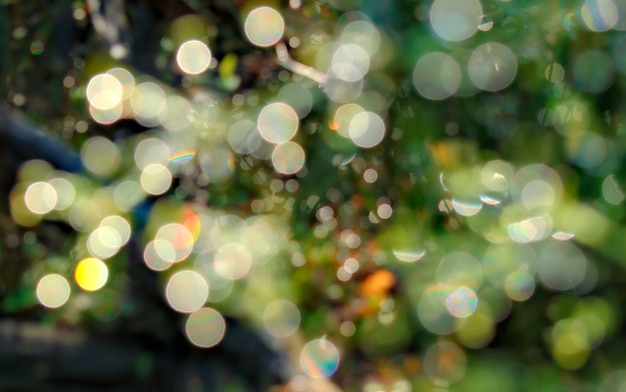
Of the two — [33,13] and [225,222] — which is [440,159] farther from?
[33,13]

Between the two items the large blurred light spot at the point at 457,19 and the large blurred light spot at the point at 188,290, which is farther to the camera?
the large blurred light spot at the point at 188,290

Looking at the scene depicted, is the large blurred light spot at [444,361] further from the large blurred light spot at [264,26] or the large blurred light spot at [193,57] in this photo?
the large blurred light spot at [193,57]


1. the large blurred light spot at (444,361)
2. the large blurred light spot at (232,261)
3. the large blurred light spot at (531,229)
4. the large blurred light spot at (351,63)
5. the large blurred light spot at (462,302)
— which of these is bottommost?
the large blurred light spot at (444,361)

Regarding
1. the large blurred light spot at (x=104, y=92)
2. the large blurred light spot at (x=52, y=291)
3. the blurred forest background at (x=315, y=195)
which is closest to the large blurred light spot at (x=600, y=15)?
the blurred forest background at (x=315, y=195)

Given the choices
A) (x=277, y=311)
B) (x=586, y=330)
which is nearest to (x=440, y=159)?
(x=586, y=330)

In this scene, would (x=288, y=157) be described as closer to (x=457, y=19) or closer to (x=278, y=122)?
(x=278, y=122)

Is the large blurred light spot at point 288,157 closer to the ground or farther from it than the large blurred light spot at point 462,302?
closer to the ground

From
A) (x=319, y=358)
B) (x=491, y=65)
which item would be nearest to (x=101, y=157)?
(x=319, y=358)
